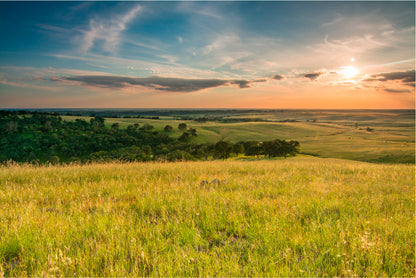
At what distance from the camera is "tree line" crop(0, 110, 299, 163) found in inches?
3068

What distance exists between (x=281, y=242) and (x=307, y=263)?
0.49 metres

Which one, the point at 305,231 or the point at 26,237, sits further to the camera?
the point at 305,231

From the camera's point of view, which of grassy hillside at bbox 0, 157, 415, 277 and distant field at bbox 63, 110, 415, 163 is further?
distant field at bbox 63, 110, 415, 163

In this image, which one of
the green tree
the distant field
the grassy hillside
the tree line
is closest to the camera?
the grassy hillside

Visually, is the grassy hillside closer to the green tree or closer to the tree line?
the tree line

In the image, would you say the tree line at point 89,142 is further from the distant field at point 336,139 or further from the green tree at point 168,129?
the distant field at point 336,139

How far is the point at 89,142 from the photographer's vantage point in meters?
104

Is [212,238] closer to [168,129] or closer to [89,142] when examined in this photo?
[89,142]

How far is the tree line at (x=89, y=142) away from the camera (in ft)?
256

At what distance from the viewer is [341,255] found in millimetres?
2740

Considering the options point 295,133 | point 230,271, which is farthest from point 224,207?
point 295,133

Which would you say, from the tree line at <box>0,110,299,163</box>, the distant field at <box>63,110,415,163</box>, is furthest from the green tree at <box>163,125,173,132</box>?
the distant field at <box>63,110,415,163</box>

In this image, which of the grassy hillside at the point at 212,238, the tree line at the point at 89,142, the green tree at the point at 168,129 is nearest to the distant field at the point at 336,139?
the green tree at the point at 168,129

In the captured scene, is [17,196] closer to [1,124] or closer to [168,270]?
[168,270]
